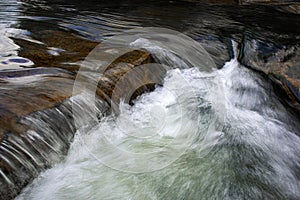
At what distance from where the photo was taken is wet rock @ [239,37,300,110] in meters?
4.99

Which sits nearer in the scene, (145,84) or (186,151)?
(186,151)

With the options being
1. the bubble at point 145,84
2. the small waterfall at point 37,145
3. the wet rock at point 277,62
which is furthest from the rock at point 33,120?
the wet rock at point 277,62

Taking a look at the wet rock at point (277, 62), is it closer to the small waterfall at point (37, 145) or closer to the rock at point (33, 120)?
the rock at point (33, 120)

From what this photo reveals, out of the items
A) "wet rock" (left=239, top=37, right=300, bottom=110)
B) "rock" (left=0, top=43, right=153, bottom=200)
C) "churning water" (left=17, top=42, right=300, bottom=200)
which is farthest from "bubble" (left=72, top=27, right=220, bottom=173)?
"wet rock" (left=239, top=37, right=300, bottom=110)

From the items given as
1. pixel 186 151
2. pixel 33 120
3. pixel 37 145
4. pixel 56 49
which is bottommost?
pixel 186 151

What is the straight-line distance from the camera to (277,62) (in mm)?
5516

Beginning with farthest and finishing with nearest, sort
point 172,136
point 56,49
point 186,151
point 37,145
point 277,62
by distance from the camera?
point 277,62, point 56,49, point 172,136, point 186,151, point 37,145

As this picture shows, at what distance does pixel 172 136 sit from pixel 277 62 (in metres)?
2.92

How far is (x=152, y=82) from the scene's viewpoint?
14.8 ft

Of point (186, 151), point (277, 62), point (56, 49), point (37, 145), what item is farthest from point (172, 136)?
point (277, 62)

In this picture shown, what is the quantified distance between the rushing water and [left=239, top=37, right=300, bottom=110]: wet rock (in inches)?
8.5

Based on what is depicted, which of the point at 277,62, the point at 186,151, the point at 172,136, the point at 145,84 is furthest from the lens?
the point at 277,62

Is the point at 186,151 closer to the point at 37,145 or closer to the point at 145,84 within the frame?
the point at 145,84

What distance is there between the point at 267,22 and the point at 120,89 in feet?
19.5
